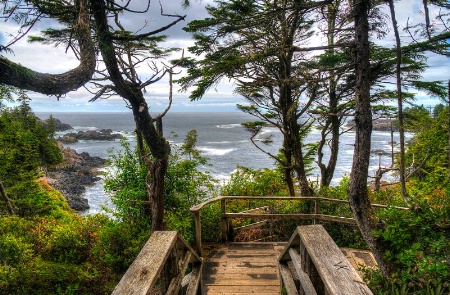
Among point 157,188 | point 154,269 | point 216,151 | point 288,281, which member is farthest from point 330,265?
point 216,151

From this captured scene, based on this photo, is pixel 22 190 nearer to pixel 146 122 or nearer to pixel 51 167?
pixel 146 122

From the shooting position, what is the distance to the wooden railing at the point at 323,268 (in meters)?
1.18

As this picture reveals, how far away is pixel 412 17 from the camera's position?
4402mm

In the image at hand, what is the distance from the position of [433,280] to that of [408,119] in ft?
32.3

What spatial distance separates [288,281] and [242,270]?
2237mm

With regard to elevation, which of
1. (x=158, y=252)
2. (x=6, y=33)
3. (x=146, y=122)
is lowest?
(x=158, y=252)

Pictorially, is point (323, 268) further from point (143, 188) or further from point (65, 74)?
point (143, 188)

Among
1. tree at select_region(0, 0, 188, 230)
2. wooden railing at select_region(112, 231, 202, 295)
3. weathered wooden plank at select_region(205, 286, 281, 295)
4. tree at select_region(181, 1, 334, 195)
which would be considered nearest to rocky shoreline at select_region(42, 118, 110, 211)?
tree at select_region(181, 1, 334, 195)

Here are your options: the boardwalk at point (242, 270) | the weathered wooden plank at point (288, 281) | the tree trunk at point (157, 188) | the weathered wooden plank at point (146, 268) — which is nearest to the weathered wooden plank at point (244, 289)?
the boardwalk at point (242, 270)

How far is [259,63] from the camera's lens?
8195mm

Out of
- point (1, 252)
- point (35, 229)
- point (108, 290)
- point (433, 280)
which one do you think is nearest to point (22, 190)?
point (35, 229)

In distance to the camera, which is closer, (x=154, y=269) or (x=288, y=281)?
(x=154, y=269)

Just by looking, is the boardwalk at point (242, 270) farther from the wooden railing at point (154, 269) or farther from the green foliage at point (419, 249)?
the green foliage at point (419, 249)

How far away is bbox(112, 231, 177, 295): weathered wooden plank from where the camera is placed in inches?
50.4
